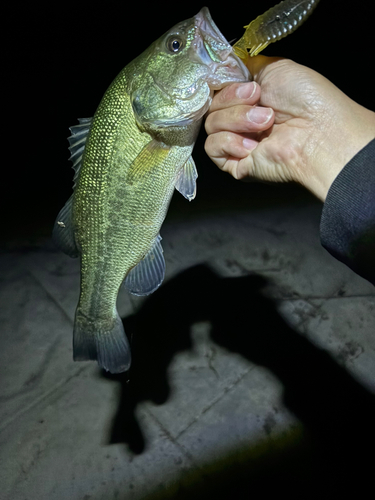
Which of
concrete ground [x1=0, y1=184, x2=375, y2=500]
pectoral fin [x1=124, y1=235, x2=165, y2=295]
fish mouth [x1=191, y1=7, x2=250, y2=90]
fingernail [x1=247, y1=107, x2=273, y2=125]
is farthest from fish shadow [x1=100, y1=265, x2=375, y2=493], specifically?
fish mouth [x1=191, y1=7, x2=250, y2=90]

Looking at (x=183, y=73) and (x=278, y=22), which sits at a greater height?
(x=278, y=22)

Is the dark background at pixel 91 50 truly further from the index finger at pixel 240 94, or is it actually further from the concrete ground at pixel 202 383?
the index finger at pixel 240 94

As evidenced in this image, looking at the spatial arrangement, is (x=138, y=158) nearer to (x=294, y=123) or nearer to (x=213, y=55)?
(x=213, y=55)

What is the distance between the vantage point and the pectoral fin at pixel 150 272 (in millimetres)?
1372

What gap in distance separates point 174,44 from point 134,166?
0.37m

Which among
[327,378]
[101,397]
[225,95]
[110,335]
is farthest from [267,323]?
[225,95]

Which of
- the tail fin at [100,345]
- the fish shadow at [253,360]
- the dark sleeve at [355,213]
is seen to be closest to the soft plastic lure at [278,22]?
the dark sleeve at [355,213]

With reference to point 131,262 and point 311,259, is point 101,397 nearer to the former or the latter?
point 131,262

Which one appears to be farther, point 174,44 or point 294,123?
point 294,123

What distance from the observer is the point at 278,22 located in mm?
1044

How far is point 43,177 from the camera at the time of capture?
3934 millimetres

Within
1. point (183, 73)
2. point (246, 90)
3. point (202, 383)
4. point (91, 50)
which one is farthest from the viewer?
point (91, 50)

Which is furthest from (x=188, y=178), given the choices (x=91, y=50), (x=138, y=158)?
(x=91, y=50)

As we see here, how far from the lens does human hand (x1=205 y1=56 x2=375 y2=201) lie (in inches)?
47.6
